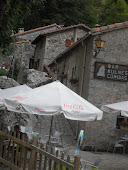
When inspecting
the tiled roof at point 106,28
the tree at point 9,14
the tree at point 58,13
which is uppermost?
the tree at point 58,13

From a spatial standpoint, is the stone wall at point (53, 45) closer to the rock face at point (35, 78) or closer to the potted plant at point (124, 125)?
the rock face at point (35, 78)

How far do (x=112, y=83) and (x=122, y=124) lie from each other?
5.99 feet

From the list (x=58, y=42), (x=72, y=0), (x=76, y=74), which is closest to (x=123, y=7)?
(x=72, y=0)

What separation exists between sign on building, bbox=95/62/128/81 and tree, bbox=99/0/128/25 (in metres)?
23.5

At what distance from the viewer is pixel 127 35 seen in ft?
40.0

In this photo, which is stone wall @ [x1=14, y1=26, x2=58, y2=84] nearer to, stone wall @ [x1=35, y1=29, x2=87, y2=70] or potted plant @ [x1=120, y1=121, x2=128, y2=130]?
stone wall @ [x1=35, y1=29, x2=87, y2=70]

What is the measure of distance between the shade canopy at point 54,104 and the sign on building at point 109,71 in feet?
14.8

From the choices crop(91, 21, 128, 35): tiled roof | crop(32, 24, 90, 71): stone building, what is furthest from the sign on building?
crop(32, 24, 90, 71): stone building

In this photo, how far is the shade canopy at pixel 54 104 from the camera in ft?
22.0

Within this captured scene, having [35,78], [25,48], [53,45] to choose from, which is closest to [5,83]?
[35,78]

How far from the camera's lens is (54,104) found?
22.2 ft

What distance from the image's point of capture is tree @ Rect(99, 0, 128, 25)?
34.2 metres

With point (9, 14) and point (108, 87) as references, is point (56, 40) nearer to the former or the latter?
point (108, 87)

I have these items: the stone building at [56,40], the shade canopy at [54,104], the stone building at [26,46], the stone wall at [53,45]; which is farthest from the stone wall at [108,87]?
the stone building at [26,46]
